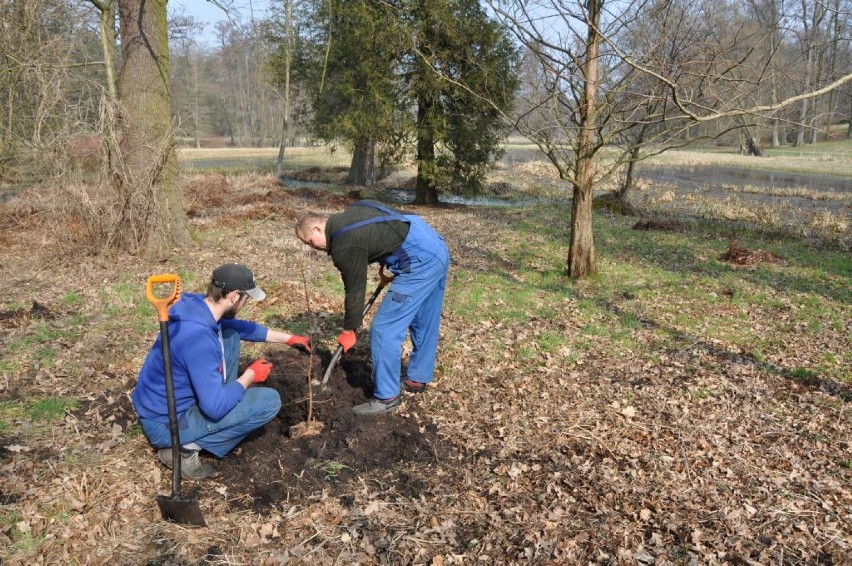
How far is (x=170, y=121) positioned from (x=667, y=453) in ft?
28.5

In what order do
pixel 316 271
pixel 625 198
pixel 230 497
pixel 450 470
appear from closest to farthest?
pixel 230 497 → pixel 450 470 → pixel 316 271 → pixel 625 198

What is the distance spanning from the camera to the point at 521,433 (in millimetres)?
4355

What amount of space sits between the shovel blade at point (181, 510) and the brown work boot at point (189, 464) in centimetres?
35

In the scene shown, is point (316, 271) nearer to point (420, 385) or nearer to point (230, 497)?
point (420, 385)

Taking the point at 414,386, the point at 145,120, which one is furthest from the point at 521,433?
the point at 145,120

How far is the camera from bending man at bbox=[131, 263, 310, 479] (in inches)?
132

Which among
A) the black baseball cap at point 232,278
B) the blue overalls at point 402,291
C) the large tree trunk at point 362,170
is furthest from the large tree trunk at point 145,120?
the large tree trunk at point 362,170

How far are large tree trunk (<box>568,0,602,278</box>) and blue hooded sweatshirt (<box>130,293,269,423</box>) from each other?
17.5ft

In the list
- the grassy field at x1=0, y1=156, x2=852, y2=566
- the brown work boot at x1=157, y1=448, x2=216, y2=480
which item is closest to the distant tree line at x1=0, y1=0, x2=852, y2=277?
the grassy field at x1=0, y1=156, x2=852, y2=566

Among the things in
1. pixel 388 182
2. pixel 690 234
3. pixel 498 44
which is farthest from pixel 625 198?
pixel 388 182

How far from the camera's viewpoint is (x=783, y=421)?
14.8 ft

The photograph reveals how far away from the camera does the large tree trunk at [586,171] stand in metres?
7.38

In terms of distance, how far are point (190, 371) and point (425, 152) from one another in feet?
45.9

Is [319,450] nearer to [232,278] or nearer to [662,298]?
[232,278]
